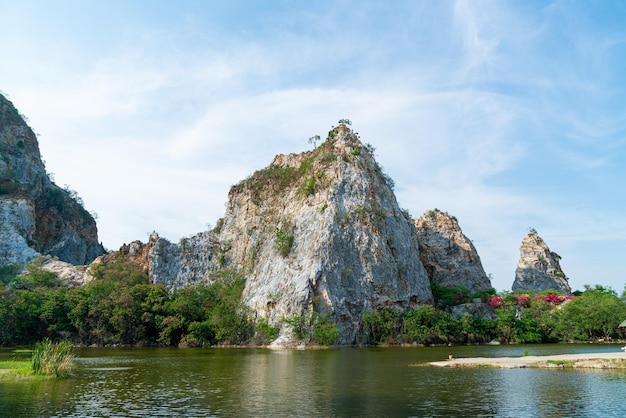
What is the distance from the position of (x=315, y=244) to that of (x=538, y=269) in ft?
191

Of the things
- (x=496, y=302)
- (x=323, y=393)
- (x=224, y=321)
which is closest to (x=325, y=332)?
(x=224, y=321)

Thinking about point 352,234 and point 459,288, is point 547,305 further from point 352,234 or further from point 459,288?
point 352,234

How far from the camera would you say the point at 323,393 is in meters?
23.2

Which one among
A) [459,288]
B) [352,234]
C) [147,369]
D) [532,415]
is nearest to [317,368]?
[147,369]

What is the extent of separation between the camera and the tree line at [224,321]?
223 ft

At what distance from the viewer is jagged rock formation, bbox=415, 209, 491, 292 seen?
3863 inches

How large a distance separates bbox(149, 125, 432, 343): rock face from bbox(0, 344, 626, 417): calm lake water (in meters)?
35.8

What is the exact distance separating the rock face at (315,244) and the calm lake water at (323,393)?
117 ft

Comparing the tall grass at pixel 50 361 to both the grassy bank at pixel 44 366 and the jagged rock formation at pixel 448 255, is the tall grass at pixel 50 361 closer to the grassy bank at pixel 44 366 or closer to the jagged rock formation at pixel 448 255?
the grassy bank at pixel 44 366

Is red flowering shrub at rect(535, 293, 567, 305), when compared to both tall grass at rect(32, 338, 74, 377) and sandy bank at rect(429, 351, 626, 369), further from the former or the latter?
tall grass at rect(32, 338, 74, 377)

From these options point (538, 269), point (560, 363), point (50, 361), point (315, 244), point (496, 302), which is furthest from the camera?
point (538, 269)

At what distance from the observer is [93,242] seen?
421 ft

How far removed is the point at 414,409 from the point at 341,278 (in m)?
52.4

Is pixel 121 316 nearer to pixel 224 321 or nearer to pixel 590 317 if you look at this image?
pixel 224 321
